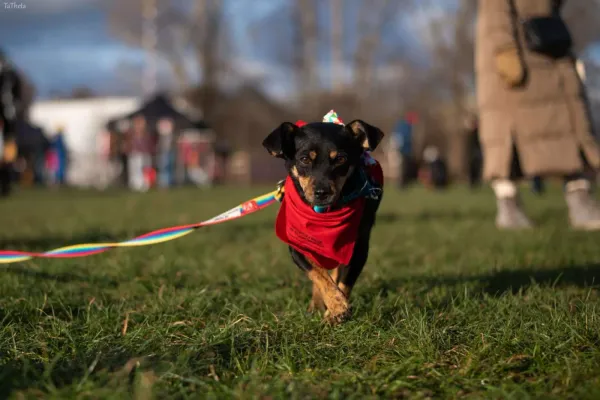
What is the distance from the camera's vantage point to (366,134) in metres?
3.32

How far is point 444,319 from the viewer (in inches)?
109

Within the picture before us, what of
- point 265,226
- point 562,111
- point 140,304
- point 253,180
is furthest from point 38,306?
point 253,180

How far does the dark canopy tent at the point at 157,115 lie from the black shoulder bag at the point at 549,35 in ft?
67.1

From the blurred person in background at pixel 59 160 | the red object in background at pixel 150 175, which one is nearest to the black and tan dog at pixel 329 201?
the red object in background at pixel 150 175

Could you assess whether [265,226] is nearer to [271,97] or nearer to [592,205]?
[592,205]

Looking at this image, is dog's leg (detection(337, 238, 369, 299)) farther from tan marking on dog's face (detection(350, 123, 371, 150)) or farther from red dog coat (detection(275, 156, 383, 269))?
tan marking on dog's face (detection(350, 123, 371, 150))

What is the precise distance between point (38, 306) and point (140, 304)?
485mm

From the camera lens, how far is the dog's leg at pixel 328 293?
283 cm

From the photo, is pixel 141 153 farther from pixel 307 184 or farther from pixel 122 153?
pixel 307 184

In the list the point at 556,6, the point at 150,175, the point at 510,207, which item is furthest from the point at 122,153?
the point at 556,6

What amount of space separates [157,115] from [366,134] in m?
22.8

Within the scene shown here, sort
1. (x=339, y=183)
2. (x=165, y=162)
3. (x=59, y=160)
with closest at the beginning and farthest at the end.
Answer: (x=339, y=183)
(x=165, y=162)
(x=59, y=160)

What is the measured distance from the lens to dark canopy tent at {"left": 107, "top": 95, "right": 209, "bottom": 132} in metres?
24.8

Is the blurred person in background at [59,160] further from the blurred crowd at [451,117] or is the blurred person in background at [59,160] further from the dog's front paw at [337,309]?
the dog's front paw at [337,309]
